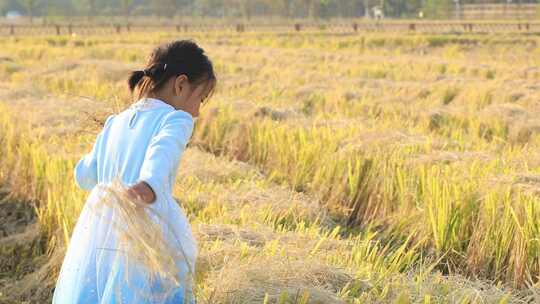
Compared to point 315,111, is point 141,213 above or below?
above

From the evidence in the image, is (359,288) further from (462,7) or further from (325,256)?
(462,7)

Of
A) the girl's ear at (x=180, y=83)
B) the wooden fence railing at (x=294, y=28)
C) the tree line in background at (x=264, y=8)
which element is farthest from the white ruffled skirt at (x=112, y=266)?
the tree line in background at (x=264, y=8)

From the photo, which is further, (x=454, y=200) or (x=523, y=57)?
(x=523, y=57)

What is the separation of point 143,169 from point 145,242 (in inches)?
6.4

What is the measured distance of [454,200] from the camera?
3230mm

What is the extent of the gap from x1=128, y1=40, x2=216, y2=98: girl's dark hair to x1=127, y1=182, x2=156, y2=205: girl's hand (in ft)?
1.17

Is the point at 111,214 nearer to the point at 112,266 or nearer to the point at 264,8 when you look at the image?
the point at 112,266

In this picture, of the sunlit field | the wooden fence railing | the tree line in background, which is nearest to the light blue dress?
the sunlit field

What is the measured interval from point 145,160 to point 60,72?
28.6 ft

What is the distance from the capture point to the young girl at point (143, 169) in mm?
1842

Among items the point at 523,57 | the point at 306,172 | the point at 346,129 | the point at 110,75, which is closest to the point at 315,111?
the point at 346,129

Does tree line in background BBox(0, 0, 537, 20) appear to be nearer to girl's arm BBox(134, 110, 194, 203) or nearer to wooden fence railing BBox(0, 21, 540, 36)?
wooden fence railing BBox(0, 21, 540, 36)

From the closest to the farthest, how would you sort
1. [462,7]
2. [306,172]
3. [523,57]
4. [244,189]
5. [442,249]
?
[442,249], [244,189], [306,172], [523,57], [462,7]

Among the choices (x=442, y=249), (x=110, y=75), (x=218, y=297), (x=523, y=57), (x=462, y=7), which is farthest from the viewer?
(x=462, y=7)
